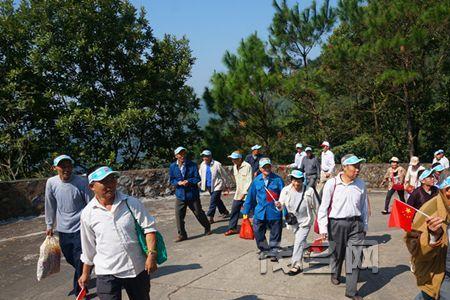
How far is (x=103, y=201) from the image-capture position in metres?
3.64

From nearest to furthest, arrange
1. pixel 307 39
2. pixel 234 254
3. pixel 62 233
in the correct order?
1. pixel 62 233
2. pixel 234 254
3. pixel 307 39

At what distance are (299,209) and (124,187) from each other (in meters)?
7.61

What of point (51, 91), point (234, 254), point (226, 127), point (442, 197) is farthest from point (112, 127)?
point (442, 197)

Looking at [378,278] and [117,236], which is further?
[378,278]

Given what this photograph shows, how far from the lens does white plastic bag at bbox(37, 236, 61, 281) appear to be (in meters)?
4.96

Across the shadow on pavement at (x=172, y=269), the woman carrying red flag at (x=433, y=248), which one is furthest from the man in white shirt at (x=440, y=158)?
the woman carrying red flag at (x=433, y=248)

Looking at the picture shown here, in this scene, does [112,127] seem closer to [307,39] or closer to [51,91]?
[51,91]

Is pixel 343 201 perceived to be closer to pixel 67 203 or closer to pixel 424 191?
pixel 424 191

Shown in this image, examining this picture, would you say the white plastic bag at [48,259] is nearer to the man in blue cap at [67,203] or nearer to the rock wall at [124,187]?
the man in blue cap at [67,203]

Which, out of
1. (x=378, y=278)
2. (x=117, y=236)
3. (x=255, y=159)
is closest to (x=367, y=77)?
(x=255, y=159)

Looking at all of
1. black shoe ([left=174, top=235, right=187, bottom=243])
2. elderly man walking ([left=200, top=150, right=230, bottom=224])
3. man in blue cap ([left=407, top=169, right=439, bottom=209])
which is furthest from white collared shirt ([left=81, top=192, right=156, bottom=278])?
elderly man walking ([left=200, top=150, right=230, bottom=224])

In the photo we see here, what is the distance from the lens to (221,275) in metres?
5.97

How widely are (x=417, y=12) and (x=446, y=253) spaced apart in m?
12.9

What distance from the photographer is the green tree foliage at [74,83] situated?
1367cm
